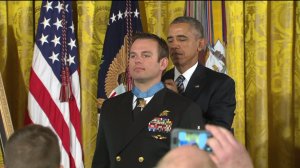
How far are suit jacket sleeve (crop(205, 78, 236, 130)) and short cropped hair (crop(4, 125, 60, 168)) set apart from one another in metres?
1.18

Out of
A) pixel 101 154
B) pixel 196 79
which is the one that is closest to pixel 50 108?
pixel 101 154

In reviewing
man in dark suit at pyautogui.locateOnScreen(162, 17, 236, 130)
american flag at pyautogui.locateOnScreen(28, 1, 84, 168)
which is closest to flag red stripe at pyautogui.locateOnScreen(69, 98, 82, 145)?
american flag at pyautogui.locateOnScreen(28, 1, 84, 168)

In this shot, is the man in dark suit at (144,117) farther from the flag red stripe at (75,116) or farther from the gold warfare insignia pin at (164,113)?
the flag red stripe at (75,116)

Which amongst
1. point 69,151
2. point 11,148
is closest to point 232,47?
point 69,151

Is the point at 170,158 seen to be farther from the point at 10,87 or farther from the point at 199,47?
the point at 10,87

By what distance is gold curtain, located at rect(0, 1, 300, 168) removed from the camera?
396cm

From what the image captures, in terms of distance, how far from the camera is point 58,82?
12.7ft

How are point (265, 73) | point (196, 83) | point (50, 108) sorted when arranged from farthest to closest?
1. point (265, 73)
2. point (50, 108)
3. point (196, 83)

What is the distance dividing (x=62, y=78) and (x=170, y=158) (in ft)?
9.38

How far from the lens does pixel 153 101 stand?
2500mm

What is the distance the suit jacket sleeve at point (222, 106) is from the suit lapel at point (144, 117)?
34 centimetres

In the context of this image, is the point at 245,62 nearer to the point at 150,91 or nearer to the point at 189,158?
the point at 150,91

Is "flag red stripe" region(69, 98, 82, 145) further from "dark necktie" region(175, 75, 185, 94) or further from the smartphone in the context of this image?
the smartphone

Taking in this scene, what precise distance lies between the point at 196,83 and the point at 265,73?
1324mm
